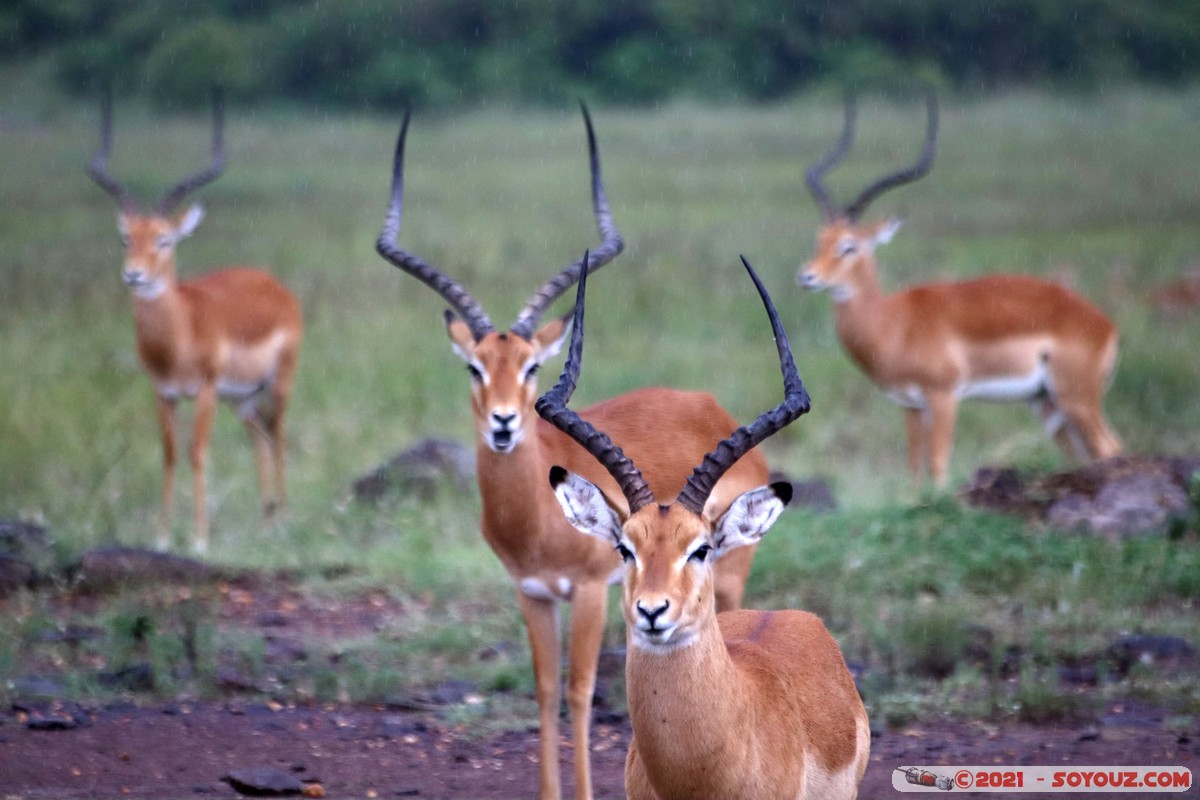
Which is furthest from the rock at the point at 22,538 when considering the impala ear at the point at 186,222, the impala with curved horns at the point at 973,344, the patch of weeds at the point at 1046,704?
the impala with curved horns at the point at 973,344

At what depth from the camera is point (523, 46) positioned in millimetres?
22281

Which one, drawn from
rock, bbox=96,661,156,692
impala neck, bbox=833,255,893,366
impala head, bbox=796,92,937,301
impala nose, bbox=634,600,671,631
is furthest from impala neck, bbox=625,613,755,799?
impala head, bbox=796,92,937,301

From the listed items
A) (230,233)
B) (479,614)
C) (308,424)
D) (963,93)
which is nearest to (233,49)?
(230,233)

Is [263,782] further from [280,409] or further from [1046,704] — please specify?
[280,409]

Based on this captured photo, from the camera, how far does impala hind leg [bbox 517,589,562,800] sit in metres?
5.13

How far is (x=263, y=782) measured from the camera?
501cm

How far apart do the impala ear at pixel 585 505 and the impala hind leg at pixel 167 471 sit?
4600 millimetres

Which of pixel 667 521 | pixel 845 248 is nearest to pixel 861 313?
pixel 845 248

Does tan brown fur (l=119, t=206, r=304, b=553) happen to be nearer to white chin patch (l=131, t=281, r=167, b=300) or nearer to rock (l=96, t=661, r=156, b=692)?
white chin patch (l=131, t=281, r=167, b=300)

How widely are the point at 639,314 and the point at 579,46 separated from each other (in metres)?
9.10

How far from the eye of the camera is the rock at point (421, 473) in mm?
9016

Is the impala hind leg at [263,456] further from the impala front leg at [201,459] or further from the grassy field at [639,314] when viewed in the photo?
the impala front leg at [201,459]

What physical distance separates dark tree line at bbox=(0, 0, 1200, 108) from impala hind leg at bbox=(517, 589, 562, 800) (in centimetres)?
1643

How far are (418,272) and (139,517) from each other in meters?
3.85
